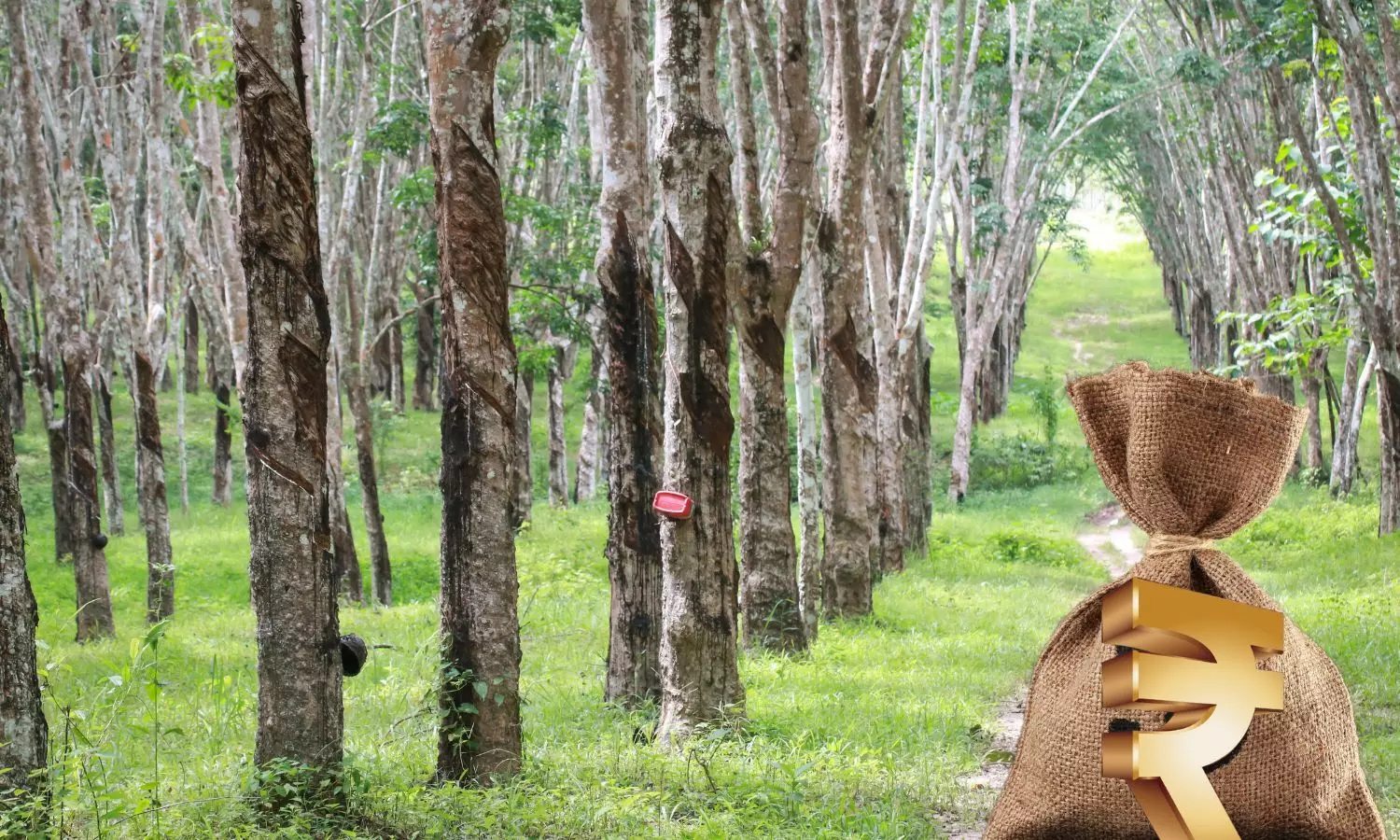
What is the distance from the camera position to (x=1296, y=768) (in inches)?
100

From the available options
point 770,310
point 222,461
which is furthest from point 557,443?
point 770,310

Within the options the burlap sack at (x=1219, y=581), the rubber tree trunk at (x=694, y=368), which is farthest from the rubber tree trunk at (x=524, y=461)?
the burlap sack at (x=1219, y=581)

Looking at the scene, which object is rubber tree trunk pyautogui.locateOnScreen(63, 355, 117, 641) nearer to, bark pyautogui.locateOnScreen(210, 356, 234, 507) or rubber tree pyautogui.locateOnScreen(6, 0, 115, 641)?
rubber tree pyautogui.locateOnScreen(6, 0, 115, 641)

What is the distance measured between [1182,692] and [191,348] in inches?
1391

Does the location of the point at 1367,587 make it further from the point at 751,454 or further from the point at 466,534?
the point at 466,534

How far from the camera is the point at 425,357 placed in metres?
33.1

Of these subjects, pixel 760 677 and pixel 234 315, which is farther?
pixel 234 315

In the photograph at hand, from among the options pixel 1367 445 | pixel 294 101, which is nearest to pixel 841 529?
pixel 294 101

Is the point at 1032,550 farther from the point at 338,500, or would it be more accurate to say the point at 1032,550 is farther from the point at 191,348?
the point at 191,348

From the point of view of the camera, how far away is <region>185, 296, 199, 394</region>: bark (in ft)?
108

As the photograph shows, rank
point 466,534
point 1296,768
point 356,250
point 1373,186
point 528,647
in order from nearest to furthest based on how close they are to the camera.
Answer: point 1296,768
point 466,534
point 528,647
point 1373,186
point 356,250

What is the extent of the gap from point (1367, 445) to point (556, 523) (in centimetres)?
2157

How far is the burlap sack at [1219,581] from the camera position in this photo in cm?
255

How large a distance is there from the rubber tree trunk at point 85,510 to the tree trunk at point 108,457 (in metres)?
3.63
